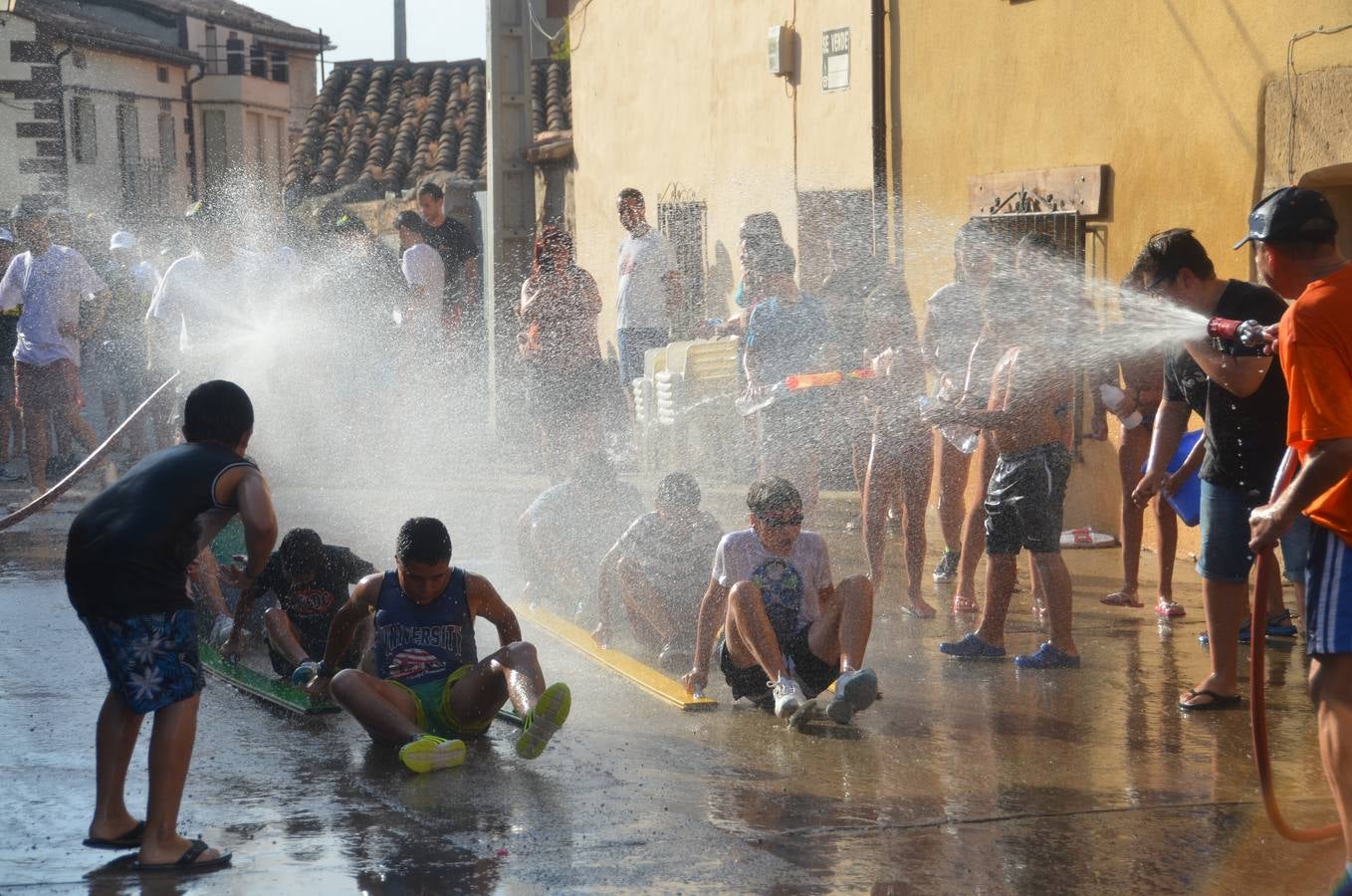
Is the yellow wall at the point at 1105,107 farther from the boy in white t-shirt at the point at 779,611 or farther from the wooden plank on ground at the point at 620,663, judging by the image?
the boy in white t-shirt at the point at 779,611

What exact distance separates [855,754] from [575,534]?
3.03m

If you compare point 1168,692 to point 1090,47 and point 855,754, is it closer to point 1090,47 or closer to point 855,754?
point 855,754

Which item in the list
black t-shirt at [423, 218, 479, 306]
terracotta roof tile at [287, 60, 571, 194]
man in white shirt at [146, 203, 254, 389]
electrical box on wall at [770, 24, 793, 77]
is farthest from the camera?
terracotta roof tile at [287, 60, 571, 194]

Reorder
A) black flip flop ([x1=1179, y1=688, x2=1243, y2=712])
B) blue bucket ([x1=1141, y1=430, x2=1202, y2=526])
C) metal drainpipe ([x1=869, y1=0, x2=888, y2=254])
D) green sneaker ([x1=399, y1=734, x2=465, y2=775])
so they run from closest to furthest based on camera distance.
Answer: green sneaker ([x1=399, y1=734, x2=465, y2=775])
black flip flop ([x1=1179, y1=688, x2=1243, y2=712])
blue bucket ([x1=1141, y1=430, x2=1202, y2=526])
metal drainpipe ([x1=869, y1=0, x2=888, y2=254])

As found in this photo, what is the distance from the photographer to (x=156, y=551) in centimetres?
503

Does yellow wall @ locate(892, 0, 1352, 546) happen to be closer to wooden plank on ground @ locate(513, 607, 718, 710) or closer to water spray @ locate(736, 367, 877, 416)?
water spray @ locate(736, 367, 877, 416)

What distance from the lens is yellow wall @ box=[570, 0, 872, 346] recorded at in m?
13.6

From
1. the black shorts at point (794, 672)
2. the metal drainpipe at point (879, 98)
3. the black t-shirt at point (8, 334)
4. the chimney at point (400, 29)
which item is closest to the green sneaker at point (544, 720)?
the black shorts at point (794, 672)

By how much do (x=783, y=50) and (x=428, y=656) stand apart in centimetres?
918

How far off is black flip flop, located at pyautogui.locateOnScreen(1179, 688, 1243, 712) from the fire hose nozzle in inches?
55.3

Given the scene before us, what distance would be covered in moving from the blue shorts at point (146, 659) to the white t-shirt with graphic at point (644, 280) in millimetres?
8779

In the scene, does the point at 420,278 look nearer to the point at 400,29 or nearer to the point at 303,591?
the point at 303,591

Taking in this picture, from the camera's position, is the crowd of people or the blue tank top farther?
the blue tank top

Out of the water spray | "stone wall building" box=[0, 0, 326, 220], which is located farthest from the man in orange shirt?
"stone wall building" box=[0, 0, 326, 220]
